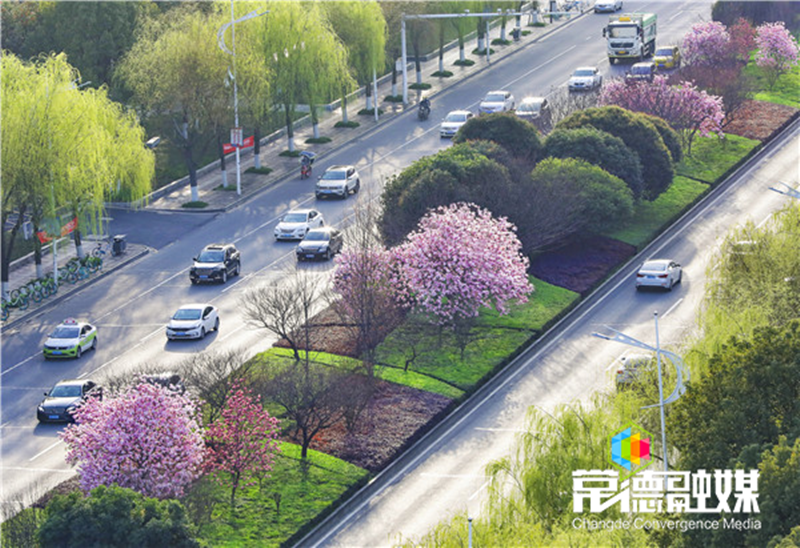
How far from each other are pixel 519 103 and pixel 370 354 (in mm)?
A: 47058

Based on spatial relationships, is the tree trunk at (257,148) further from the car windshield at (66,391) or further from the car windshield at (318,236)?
the car windshield at (66,391)

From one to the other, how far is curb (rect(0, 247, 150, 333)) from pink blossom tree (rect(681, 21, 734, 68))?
50498mm

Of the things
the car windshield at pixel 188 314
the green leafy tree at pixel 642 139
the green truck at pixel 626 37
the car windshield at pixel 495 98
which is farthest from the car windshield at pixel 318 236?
the green truck at pixel 626 37

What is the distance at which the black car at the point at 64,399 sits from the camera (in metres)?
62.8

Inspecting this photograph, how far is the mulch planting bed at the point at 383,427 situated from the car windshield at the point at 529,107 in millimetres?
41619

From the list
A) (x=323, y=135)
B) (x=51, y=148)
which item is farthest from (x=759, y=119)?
(x=51, y=148)

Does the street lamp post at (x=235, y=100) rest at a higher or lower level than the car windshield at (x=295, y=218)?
higher

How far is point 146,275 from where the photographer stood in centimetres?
8138

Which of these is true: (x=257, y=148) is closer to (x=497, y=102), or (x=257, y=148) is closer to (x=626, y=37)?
(x=497, y=102)

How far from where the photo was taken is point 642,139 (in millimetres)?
88312

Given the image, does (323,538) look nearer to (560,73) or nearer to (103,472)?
(103,472)

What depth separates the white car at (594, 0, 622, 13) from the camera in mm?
134375

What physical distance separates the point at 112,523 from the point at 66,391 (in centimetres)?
1945

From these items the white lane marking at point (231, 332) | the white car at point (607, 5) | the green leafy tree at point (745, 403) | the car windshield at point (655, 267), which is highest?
the green leafy tree at point (745, 403)
